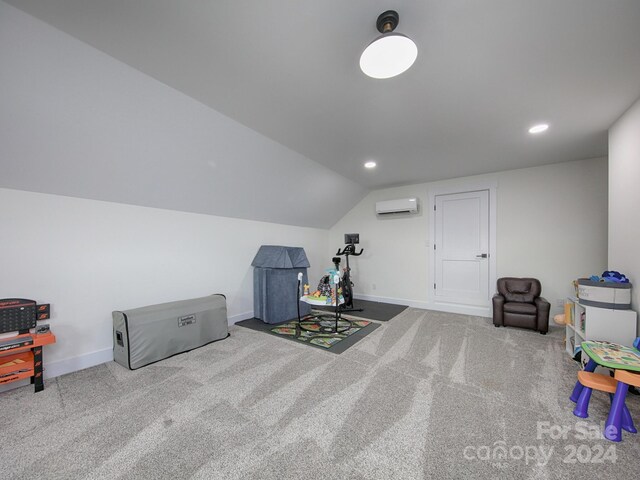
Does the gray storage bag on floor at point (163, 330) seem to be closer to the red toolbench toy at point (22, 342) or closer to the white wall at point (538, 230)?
the red toolbench toy at point (22, 342)

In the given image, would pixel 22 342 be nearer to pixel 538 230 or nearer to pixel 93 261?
pixel 93 261

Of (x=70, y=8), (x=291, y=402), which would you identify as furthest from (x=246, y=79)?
(x=291, y=402)

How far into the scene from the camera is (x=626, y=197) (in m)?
2.52

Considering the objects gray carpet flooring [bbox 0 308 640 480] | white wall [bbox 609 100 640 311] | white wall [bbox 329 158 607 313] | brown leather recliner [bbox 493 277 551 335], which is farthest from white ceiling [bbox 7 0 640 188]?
gray carpet flooring [bbox 0 308 640 480]

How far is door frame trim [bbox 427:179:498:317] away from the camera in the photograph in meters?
4.61

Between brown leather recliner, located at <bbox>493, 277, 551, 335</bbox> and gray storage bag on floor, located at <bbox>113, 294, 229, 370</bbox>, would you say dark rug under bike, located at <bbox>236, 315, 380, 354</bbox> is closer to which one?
gray storage bag on floor, located at <bbox>113, 294, 229, 370</bbox>

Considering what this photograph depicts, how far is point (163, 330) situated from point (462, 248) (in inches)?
201

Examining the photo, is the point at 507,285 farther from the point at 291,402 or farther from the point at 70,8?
the point at 70,8

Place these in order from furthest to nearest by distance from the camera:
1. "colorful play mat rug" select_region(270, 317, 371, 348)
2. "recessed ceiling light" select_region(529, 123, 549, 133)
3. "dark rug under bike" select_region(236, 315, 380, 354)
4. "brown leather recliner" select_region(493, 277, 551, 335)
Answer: "brown leather recliner" select_region(493, 277, 551, 335), "colorful play mat rug" select_region(270, 317, 371, 348), "dark rug under bike" select_region(236, 315, 380, 354), "recessed ceiling light" select_region(529, 123, 549, 133)

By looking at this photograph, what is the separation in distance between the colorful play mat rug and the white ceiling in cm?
270

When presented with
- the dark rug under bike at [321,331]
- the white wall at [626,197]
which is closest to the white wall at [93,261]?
the dark rug under bike at [321,331]

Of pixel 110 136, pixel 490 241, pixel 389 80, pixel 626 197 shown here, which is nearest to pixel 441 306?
pixel 490 241

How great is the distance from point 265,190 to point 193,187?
1128 millimetres

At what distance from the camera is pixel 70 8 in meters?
1.49
